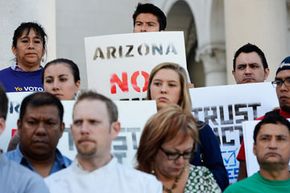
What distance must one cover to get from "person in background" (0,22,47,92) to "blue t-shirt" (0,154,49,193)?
2375 mm

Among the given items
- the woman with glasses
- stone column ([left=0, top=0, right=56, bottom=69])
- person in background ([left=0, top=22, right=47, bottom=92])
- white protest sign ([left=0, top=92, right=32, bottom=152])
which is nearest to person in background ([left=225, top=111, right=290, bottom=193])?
the woman with glasses

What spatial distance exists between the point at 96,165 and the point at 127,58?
9.20ft

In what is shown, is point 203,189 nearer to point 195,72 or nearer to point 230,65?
point 230,65

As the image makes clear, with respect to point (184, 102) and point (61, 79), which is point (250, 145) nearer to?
point (184, 102)

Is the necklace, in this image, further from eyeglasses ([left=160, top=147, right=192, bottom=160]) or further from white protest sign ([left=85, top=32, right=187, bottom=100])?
white protest sign ([left=85, top=32, right=187, bottom=100])

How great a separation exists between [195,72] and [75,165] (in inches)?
606

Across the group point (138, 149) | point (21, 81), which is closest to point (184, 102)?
point (138, 149)

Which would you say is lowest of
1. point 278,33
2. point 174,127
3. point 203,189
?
point 203,189

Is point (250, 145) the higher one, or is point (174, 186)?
point (250, 145)

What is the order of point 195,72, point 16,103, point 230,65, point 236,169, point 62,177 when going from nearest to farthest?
point 62,177 → point 16,103 → point 236,169 → point 230,65 → point 195,72

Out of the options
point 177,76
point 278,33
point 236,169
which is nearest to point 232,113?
point 236,169

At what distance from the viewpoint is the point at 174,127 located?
5875 millimetres

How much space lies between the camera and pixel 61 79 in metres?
7.15

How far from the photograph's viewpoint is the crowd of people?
5.46m
